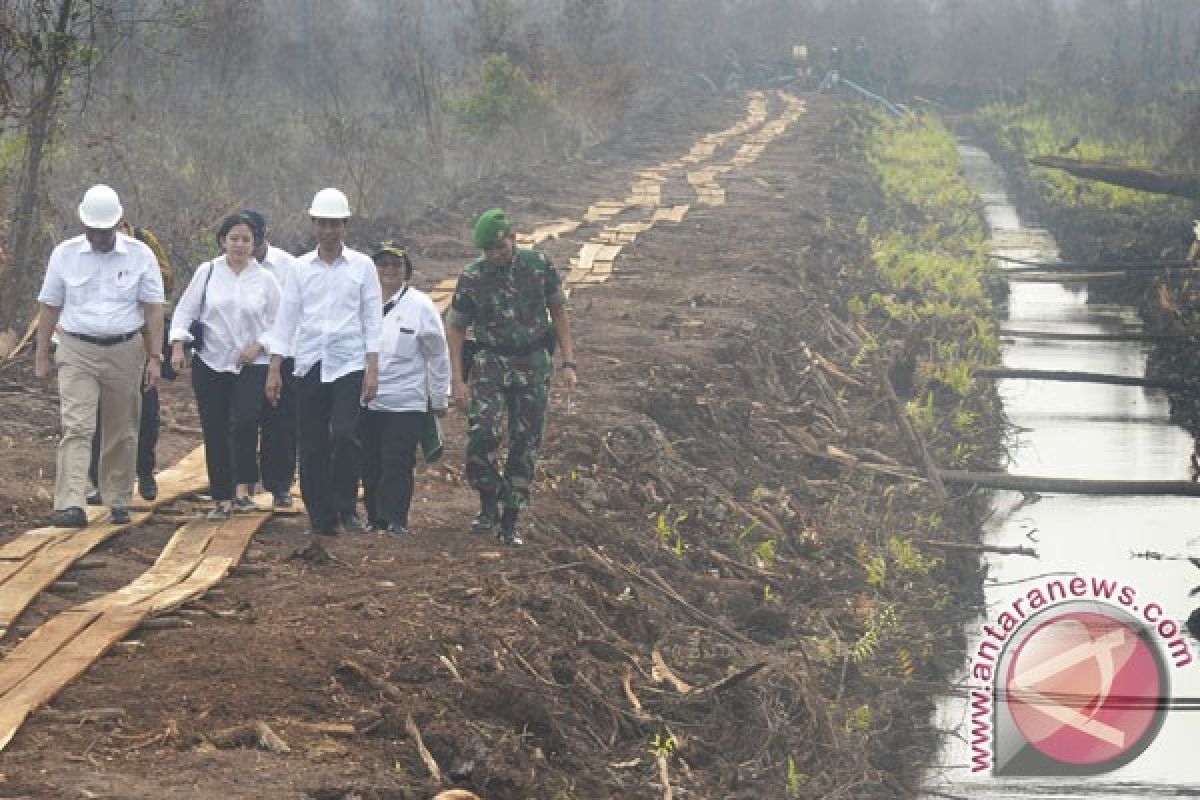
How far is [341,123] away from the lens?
3128 centimetres

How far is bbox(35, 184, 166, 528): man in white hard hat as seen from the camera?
10188mm

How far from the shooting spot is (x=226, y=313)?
10.6 metres

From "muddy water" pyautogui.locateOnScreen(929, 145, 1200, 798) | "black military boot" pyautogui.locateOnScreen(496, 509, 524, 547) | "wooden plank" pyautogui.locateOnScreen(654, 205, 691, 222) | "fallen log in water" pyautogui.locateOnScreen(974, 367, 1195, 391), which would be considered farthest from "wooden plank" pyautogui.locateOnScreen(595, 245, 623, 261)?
"black military boot" pyautogui.locateOnScreen(496, 509, 524, 547)

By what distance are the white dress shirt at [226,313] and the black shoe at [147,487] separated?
2.72ft

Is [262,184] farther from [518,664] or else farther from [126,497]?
[518,664]

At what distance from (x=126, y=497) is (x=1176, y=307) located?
18096mm

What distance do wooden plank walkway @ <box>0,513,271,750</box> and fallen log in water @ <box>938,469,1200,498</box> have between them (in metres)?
8.55

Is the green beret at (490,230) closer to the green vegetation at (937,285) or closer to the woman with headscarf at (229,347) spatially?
the woman with headscarf at (229,347)

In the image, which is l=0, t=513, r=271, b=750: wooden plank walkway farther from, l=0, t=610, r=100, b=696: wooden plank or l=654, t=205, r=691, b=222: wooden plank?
l=654, t=205, r=691, b=222: wooden plank

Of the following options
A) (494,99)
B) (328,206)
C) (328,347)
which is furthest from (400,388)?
(494,99)

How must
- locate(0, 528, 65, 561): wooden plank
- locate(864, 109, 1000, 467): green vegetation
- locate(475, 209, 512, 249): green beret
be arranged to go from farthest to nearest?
1. locate(864, 109, 1000, 467): green vegetation
2. locate(475, 209, 512, 249): green beret
3. locate(0, 528, 65, 561): wooden plank

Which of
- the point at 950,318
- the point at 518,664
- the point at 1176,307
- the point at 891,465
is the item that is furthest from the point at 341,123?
the point at 518,664

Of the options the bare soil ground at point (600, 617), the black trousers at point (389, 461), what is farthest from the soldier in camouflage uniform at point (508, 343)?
the bare soil ground at point (600, 617)

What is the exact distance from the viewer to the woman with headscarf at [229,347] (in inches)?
417
